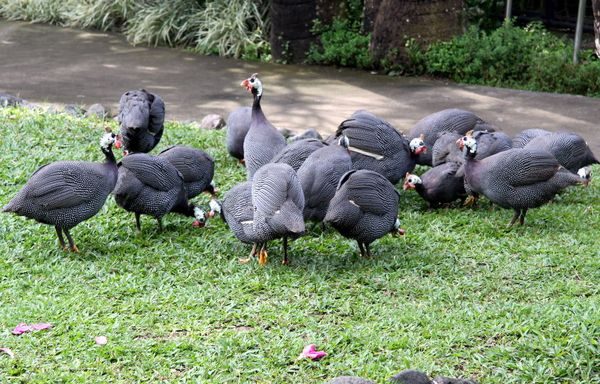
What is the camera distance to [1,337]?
527 centimetres

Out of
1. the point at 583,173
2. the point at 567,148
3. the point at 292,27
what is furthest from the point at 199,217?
the point at 292,27

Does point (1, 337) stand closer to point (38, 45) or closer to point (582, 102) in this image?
point (582, 102)

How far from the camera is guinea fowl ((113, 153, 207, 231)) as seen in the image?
6684mm

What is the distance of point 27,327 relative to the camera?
5375 millimetres

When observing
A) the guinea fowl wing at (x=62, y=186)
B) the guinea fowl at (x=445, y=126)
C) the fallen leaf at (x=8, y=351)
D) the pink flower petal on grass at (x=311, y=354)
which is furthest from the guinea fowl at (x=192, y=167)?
the pink flower petal on grass at (x=311, y=354)

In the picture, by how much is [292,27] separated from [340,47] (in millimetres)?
748

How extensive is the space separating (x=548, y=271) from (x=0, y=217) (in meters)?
3.98

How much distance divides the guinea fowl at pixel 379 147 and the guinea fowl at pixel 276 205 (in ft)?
4.28

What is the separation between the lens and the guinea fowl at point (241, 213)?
247 inches

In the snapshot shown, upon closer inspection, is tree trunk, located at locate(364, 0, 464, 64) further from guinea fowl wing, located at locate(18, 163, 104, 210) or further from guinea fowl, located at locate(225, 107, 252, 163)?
guinea fowl wing, located at locate(18, 163, 104, 210)

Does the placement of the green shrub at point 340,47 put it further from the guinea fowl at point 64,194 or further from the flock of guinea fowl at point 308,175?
the guinea fowl at point 64,194

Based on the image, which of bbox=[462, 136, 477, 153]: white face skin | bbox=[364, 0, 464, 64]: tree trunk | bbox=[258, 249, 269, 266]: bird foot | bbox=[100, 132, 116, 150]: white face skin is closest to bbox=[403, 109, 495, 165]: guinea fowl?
bbox=[462, 136, 477, 153]: white face skin

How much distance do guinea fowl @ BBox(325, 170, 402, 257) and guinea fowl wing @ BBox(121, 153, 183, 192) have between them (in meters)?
1.26

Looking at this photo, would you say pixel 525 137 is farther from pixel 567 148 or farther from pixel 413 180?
pixel 413 180
